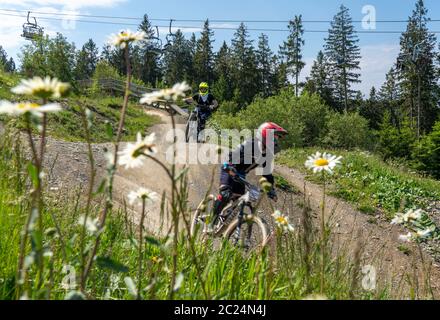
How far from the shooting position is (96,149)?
1262 centimetres

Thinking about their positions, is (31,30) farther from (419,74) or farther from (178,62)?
(419,74)

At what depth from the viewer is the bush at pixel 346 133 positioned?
3488 centimetres

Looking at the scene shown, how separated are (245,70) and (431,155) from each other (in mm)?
39592

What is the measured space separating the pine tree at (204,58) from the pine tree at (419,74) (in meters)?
33.7

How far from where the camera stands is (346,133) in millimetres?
35625

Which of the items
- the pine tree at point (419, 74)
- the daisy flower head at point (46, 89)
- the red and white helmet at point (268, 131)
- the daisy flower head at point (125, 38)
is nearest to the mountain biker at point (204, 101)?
the red and white helmet at point (268, 131)

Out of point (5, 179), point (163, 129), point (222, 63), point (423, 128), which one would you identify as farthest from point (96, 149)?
point (222, 63)

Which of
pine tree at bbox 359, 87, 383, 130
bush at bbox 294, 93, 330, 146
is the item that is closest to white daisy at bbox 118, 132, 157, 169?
bush at bbox 294, 93, 330, 146

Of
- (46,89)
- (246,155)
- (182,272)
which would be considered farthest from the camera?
(246,155)

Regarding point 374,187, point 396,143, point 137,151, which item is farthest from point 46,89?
point 396,143

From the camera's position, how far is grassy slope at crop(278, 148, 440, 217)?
39.5ft

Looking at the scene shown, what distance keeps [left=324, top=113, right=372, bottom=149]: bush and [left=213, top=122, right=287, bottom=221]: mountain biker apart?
2909 centimetres
